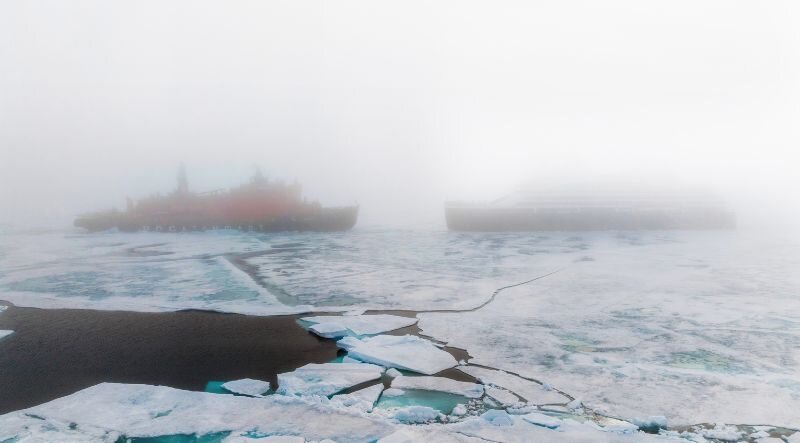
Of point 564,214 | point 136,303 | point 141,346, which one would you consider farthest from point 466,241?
point 141,346

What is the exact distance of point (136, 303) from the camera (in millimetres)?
9727

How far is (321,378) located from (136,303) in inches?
235

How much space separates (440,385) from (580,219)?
986 inches

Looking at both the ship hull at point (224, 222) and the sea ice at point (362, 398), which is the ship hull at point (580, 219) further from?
the sea ice at point (362, 398)

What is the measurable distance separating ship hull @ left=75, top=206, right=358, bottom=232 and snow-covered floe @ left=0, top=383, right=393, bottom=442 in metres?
25.3

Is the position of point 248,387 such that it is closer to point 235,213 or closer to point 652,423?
point 652,423

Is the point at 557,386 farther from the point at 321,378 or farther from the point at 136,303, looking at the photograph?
the point at 136,303

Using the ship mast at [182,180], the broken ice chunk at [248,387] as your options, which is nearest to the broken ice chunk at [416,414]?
the broken ice chunk at [248,387]

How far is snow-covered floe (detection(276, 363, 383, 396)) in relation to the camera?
5.20m

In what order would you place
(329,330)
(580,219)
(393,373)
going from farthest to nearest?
(580,219)
(329,330)
(393,373)

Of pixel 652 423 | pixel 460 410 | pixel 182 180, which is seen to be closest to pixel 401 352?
pixel 460 410

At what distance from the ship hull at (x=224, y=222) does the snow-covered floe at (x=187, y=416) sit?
83.1 feet

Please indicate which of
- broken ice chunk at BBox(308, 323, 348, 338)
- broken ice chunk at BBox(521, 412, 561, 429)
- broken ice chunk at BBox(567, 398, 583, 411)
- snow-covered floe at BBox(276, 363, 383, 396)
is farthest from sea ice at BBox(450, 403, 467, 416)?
broken ice chunk at BBox(308, 323, 348, 338)

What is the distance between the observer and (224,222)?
109 ft
